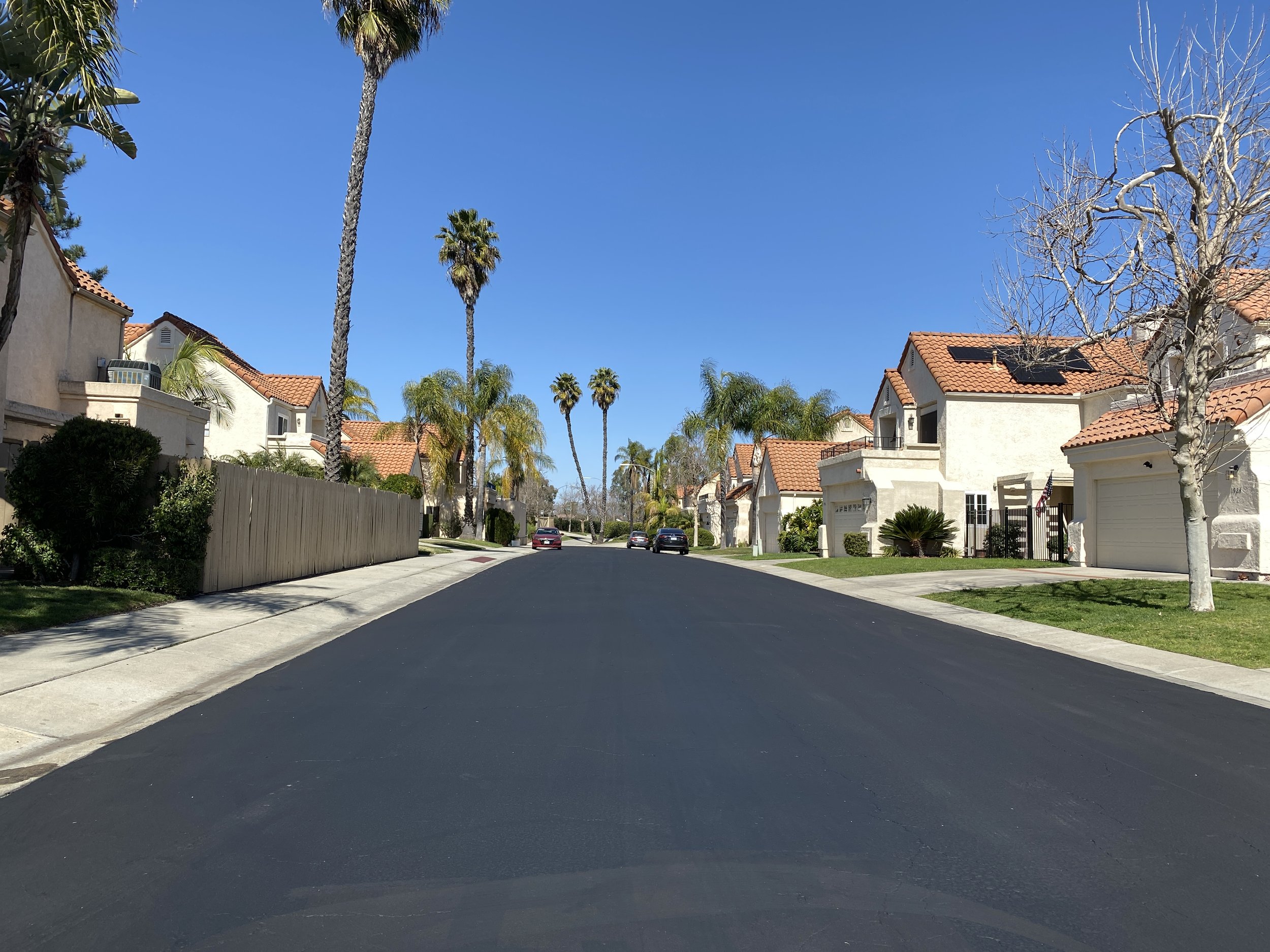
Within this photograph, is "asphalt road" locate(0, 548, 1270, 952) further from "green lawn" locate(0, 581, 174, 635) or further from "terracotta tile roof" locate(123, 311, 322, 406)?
"terracotta tile roof" locate(123, 311, 322, 406)

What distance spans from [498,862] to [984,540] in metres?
32.5

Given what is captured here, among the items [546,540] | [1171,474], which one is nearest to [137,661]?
[1171,474]

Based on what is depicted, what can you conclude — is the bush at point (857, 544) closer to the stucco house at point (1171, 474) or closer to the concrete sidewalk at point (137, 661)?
the stucco house at point (1171, 474)

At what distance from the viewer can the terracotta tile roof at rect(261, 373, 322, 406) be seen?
47844 mm

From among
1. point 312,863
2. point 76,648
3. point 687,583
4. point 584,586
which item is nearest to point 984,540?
point 687,583

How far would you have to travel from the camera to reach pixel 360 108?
2594 cm

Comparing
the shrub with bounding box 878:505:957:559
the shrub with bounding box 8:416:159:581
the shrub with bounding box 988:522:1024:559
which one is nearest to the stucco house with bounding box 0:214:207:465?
the shrub with bounding box 8:416:159:581

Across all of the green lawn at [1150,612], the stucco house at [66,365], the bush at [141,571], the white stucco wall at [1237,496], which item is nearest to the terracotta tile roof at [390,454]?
the stucco house at [66,365]

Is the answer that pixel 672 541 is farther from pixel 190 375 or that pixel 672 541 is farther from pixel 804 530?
pixel 190 375

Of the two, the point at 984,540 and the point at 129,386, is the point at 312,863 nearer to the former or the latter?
the point at 129,386

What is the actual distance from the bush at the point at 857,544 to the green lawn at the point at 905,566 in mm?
2174

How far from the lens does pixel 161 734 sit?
23.5ft

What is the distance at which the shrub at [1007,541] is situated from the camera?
32.6 m

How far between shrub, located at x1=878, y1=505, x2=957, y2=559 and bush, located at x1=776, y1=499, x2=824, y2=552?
9.70 m
